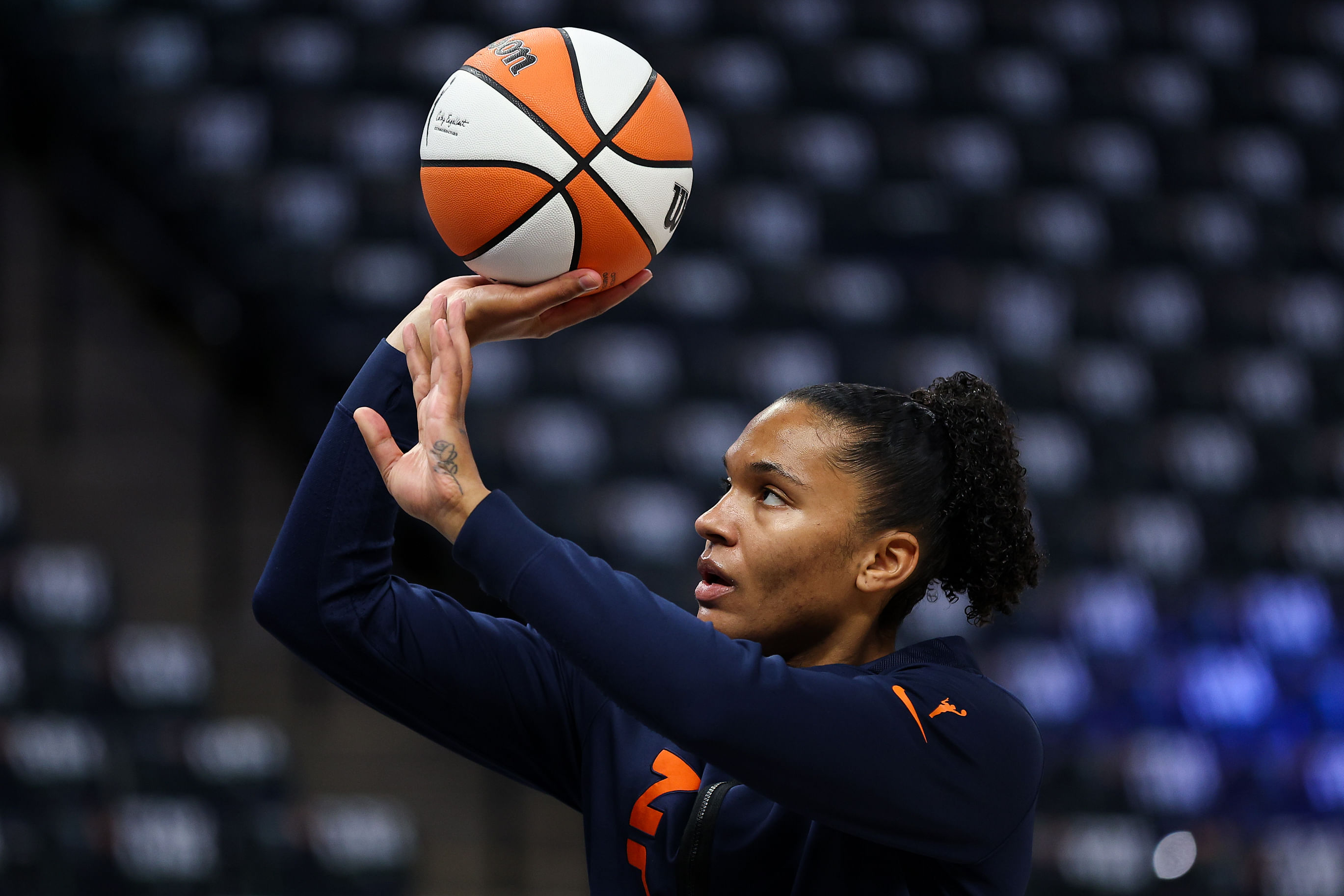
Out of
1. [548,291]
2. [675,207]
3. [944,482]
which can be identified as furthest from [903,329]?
[548,291]

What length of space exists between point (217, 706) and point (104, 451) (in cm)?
148

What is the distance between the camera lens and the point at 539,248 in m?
1.60

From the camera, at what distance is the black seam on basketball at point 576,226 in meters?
1.62

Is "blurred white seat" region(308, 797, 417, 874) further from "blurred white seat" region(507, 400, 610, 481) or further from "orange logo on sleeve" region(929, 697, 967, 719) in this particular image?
"orange logo on sleeve" region(929, 697, 967, 719)

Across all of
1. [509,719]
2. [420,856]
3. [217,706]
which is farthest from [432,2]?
[509,719]

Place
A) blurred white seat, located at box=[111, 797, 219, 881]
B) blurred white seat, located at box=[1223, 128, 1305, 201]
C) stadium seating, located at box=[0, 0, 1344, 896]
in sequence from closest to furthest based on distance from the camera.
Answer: blurred white seat, located at box=[111, 797, 219, 881], stadium seating, located at box=[0, 0, 1344, 896], blurred white seat, located at box=[1223, 128, 1305, 201]

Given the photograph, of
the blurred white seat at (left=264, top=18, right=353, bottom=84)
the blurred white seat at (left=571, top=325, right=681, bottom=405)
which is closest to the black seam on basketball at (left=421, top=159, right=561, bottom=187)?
the blurred white seat at (left=571, top=325, right=681, bottom=405)

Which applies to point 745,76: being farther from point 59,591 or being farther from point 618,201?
point 618,201

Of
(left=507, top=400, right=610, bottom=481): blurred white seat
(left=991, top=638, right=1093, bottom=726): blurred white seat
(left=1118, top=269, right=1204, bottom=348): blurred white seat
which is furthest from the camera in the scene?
(left=1118, top=269, right=1204, bottom=348): blurred white seat

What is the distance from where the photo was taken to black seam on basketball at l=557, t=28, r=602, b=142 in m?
1.68

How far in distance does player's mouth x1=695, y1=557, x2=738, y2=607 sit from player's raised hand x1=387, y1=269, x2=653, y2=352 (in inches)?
12.2

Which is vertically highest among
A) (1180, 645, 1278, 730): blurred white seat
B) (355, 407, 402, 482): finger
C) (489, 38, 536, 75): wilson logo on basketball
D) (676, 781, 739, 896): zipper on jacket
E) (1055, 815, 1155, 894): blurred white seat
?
(489, 38, 536, 75): wilson logo on basketball

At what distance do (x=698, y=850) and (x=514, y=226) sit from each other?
0.73 metres

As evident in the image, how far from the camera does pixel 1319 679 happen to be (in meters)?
6.04
